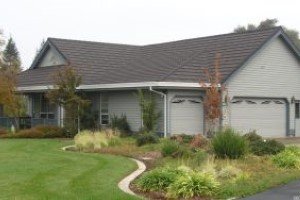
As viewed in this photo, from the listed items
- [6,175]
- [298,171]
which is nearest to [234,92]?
[298,171]

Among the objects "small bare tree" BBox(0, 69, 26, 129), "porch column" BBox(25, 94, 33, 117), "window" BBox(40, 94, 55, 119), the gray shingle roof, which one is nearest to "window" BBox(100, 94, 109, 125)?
the gray shingle roof

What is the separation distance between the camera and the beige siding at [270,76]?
30250 millimetres

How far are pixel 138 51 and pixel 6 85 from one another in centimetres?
1019

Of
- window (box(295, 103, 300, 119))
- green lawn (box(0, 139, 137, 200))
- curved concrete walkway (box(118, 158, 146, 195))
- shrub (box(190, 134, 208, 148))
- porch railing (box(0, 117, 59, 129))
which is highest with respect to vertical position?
window (box(295, 103, 300, 119))

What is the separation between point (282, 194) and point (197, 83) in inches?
615

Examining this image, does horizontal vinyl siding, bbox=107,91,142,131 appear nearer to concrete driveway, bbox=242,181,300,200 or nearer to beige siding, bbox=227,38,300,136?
beige siding, bbox=227,38,300,136

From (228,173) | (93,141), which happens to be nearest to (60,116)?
(93,141)

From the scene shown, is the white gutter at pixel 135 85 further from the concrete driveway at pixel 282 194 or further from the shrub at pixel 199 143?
the concrete driveway at pixel 282 194

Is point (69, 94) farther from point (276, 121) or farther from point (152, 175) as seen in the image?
point (152, 175)

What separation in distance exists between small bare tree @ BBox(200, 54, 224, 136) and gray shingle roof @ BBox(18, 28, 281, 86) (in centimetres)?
56

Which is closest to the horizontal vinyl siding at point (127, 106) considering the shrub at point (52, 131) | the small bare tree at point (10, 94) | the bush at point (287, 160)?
the shrub at point (52, 131)

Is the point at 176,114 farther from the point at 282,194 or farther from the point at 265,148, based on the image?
the point at 282,194

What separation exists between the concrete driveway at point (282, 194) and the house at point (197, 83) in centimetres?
1371

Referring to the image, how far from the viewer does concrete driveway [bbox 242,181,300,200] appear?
12.1m
